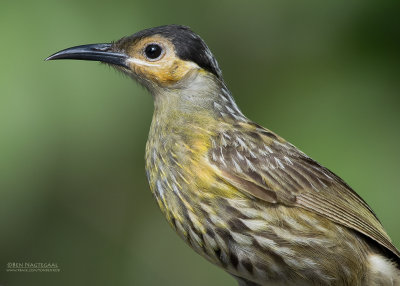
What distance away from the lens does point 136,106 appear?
24.9 ft

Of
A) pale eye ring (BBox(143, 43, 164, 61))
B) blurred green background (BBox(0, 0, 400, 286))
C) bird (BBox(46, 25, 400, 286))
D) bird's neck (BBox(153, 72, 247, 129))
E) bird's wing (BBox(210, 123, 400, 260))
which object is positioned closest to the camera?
bird (BBox(46, 25, 400, 286))

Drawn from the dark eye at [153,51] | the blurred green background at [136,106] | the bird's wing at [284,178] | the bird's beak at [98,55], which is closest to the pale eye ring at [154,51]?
the dark eye at [153,51]

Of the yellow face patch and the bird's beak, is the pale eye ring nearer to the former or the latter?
the yellow face patch

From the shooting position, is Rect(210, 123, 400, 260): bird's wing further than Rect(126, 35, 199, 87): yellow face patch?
No

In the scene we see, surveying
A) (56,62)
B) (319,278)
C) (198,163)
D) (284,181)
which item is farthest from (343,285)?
(56,62)

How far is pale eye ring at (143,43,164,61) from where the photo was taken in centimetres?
667

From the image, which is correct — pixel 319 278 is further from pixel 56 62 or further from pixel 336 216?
pixel 56 62

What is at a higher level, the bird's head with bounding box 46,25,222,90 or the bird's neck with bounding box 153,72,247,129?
the bird's head with bounding box 46,25,222,90

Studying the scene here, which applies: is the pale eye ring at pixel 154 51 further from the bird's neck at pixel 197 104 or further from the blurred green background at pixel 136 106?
the blurred green background at pixel 136 106

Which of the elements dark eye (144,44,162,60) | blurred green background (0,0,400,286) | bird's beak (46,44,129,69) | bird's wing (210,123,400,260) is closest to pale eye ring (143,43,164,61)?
dark eye (144,44,162,60)

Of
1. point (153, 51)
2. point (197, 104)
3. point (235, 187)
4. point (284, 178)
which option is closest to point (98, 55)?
point (153, 51)

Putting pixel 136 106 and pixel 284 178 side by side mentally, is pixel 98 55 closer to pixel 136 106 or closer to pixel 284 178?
pixel 136 106

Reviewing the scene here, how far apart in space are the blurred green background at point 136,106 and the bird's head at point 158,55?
0.31 meters

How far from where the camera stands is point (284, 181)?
640cm
